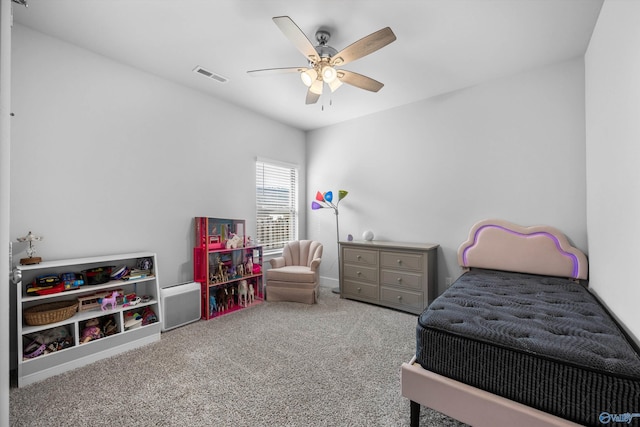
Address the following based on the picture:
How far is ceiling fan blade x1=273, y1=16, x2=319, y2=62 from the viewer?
5.73 feet

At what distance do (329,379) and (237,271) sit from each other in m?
2.13

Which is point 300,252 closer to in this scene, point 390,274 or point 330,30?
point 390,274

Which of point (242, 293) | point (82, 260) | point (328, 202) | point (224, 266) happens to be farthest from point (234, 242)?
point (328, 202)

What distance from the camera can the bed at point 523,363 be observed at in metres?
1.11

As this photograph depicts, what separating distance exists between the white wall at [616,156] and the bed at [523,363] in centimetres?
23

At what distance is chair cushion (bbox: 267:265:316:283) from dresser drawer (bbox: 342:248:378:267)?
593 millimetres

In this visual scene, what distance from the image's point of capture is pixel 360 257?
385cm

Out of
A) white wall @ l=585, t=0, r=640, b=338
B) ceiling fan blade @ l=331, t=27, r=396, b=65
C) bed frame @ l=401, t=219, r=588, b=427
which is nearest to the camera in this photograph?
bed frame @ l=401, t=219, r=588, b=427

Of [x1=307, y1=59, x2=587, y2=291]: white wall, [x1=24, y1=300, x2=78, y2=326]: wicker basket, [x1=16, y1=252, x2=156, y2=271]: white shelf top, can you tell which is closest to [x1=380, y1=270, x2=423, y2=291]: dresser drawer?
[x1=307, y1=59, x2=587, y2=291]: white wall

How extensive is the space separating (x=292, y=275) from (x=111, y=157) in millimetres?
2433

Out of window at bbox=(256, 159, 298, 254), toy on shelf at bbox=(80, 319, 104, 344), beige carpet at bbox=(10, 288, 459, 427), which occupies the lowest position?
beige carpet at bbox=(10, 288, 459, 427)

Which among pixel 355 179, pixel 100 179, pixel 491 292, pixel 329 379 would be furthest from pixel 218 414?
pixel 355 179

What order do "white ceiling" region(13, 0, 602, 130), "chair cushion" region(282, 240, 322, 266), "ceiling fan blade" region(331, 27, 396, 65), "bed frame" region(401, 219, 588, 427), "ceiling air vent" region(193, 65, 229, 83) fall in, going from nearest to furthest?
1. "bed frame" region(401, 219, 588, 427)
2. "ceiling fan blade" region(331, 27, 396, 65)
3. "white ceiling" region(13, 0, 602, 130)
4. "ceiling air vent" region(193, 65, 229, 83)
5. "chair cushion" region(282, 240, 322, 266)
